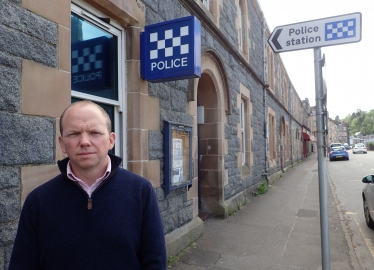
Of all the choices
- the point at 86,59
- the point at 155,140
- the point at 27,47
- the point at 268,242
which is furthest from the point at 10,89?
the point at 268,242

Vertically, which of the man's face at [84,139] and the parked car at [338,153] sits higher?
the man's face at [84,139]

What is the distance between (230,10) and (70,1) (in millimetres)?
5985

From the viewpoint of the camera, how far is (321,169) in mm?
3008

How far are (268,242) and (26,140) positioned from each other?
165 inches

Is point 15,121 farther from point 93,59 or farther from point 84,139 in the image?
point 93,59

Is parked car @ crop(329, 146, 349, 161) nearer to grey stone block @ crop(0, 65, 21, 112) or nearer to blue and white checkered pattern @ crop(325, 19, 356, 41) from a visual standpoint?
blue and white checkered pattern @ crop(325, 19, 356, 41)

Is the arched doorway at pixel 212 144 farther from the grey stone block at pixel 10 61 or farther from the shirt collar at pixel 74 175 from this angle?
the shirt collar at pixel 74 175

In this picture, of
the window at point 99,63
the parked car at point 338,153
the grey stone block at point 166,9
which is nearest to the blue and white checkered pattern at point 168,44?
the window at point 99,63

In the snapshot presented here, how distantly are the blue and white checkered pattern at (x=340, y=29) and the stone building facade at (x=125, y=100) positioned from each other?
212cm

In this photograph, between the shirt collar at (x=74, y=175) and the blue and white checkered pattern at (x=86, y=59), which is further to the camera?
the blue and white checkered pattern at (x=86, y=59)

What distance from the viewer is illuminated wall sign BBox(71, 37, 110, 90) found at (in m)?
3.27

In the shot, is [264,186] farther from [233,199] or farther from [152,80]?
[152,80]

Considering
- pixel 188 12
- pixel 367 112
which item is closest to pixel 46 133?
pixel 188 12

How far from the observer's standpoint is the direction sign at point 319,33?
10.1 feet
